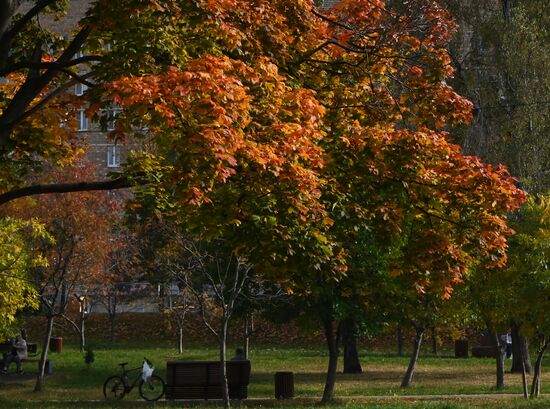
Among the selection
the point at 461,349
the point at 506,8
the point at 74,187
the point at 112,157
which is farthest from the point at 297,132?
the point at 112,157

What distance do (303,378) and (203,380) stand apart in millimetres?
9293

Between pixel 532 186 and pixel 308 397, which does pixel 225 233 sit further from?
pixel 532 186

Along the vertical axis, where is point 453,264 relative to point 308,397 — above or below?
above

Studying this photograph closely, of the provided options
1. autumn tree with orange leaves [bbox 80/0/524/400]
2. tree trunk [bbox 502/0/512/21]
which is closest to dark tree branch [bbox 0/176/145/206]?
autumn tree with orange leaves [bbox 80/0/524/400]

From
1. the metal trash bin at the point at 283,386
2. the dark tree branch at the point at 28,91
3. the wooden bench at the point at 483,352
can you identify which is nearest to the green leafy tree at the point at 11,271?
the metal trash bin at the point at 283,386

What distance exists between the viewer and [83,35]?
1413cm

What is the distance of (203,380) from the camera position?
28.9 metres

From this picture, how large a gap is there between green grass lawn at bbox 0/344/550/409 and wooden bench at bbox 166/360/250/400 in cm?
76

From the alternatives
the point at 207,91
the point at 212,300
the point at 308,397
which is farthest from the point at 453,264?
the point at 212,300

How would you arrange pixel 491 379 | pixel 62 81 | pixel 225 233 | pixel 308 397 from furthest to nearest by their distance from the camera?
pixel 491 379 → pixel 308 397 → pixel 62 81 → pixel 225 233

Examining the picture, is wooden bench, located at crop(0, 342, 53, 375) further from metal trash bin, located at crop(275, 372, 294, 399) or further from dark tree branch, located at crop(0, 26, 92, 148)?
dark tree branch, located at crop(0, 26, 92, 148)

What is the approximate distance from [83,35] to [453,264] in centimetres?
637

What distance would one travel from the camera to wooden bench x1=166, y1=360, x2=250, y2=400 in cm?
2864

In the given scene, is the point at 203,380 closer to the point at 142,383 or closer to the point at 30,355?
the point at 142,383
